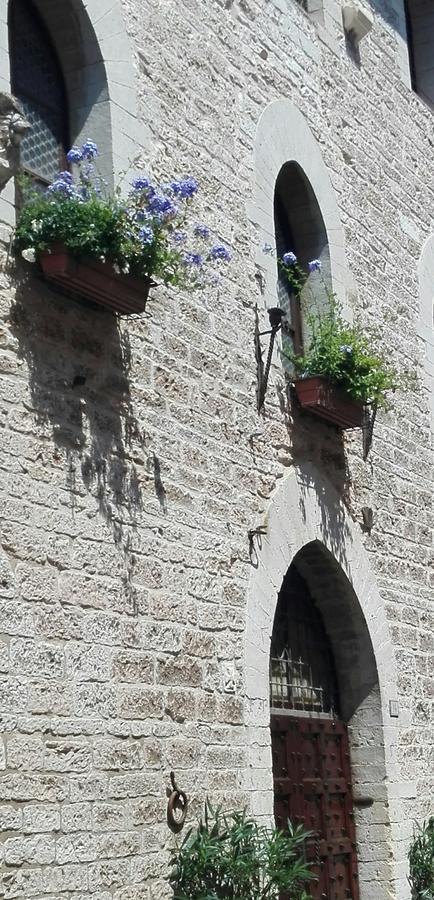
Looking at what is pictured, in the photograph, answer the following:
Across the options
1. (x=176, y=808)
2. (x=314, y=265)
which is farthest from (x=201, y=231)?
(x=176, y=808)

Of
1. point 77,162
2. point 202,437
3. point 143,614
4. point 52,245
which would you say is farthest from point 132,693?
point 77,162

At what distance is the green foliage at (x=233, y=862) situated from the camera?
20.4 feet

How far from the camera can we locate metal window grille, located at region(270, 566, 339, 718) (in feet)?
26.4

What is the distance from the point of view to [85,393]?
6.20 m

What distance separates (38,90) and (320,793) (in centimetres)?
419

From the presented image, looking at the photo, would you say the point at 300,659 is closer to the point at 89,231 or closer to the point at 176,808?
the point at 176,808

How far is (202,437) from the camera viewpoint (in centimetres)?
713

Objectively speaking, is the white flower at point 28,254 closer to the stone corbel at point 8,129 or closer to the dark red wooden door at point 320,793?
the stone corbel at point 8,129

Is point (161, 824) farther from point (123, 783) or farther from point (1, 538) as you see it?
point (1, 538)

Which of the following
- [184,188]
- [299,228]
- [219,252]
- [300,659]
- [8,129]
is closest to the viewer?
[8,129]

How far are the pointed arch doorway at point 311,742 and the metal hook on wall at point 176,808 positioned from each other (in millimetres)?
1322

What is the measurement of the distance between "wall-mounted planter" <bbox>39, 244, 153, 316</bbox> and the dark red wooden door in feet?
8.77

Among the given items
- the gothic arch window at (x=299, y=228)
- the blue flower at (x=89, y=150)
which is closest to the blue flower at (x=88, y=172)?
the blue flower at (x=89, y=150)

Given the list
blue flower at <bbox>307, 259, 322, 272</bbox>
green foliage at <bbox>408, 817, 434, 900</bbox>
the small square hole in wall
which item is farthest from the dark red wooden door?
the small square hole in wall
